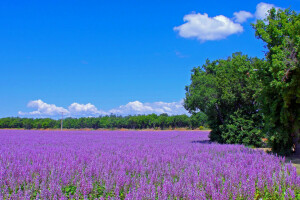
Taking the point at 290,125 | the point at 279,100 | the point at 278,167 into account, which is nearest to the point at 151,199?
the point at 278,167

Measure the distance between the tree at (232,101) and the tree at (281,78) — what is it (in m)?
3.80

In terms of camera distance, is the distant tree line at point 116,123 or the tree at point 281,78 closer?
the tree at point 281,78

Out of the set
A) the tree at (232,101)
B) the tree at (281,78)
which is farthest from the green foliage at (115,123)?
the tree at (281,78)

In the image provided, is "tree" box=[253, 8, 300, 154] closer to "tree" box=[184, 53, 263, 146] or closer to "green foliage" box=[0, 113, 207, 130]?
"tree" box=[184, 53, 263, 146]

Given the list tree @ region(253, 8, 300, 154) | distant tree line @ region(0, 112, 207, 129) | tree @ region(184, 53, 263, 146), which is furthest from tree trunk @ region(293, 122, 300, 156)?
distant tree line @ region(0, 112, 207, 129)

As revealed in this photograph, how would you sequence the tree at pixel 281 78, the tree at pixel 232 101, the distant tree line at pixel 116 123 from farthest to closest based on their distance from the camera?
1. the distant tree line at pixel 116 123
2. the tree at pixel 232 101
3. the tree at pixel 281 78

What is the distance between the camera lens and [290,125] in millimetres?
13258

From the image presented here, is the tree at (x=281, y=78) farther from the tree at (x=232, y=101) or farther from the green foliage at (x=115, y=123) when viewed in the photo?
the green foliage at (x=115, y=123)

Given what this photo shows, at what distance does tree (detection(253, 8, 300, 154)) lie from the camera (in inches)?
433

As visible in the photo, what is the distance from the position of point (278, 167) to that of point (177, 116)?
253 ft

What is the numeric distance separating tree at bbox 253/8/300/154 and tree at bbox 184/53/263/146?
3802mm

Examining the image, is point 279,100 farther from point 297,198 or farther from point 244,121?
point 297,198

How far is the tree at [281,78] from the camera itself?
11.0 m

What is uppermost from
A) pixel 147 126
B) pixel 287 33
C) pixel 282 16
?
pixel 282 16
